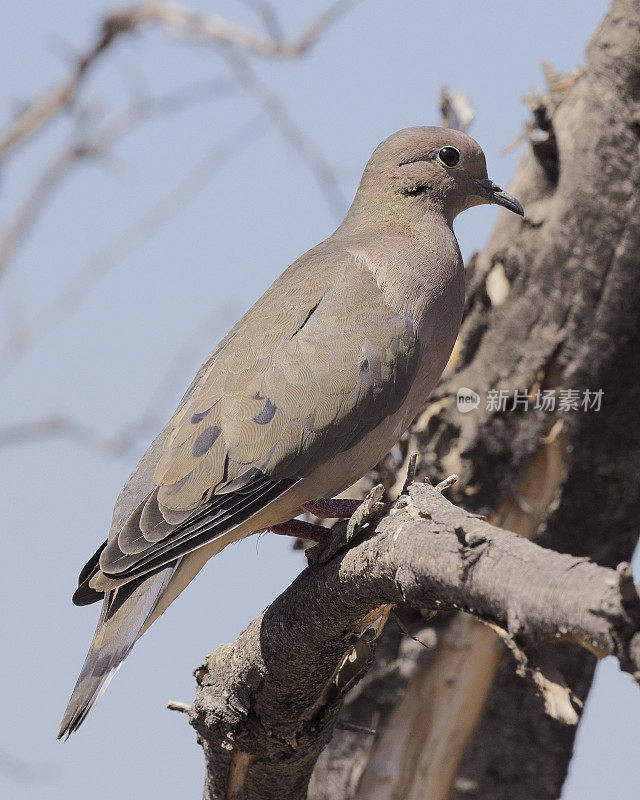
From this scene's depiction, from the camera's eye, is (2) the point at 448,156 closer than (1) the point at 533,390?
Yes

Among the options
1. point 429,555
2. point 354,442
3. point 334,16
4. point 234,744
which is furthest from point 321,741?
point 334,16

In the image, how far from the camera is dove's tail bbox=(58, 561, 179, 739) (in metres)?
2.51

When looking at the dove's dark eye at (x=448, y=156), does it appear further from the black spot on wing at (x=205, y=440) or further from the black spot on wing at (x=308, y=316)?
the black spot on wing at (x=205, y=440)

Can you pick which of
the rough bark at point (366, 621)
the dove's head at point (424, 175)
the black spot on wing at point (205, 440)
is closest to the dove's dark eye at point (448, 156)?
the dove's head at point (424, 175)

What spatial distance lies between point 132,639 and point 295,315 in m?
0.99

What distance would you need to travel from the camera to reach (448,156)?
3523mm

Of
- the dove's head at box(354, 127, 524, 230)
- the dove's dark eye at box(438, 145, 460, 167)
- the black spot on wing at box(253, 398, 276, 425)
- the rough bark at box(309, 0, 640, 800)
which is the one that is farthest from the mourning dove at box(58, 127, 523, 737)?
the rough bark at box(309, 0, 640, 800)

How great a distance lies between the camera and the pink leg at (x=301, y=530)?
296 cm

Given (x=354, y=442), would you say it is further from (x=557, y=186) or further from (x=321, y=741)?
(x=557, y=186)

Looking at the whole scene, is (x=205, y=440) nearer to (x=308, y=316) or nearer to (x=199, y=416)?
(x=199, y=416)

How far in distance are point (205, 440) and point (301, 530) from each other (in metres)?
0.40

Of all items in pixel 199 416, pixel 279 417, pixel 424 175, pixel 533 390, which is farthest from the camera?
pixel 533 390

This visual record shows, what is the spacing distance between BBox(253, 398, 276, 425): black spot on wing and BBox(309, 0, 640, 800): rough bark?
1.33 meters

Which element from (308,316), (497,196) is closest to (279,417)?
(308,316)
